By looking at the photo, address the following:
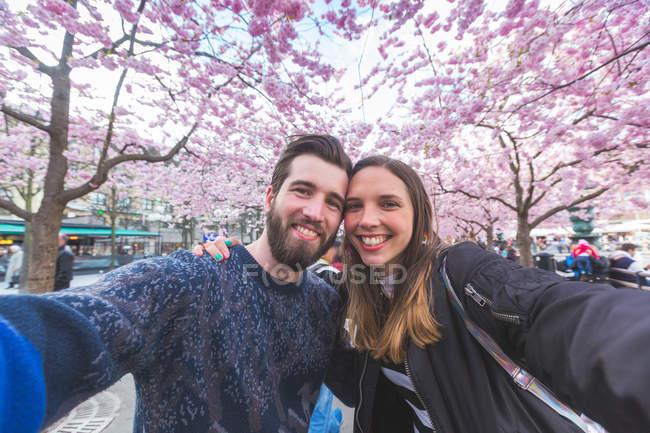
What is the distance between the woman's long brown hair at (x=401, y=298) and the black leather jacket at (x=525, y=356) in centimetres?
10

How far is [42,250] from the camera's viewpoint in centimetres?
372

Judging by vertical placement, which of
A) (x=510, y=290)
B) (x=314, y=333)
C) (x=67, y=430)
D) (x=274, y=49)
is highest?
(x=274, y=49)

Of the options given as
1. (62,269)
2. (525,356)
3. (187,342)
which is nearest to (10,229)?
(62,269)

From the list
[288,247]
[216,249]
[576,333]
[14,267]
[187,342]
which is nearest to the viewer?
[576,333]

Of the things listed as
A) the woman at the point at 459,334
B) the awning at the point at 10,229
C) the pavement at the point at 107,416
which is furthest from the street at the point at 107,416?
the awning at the point at 10,229

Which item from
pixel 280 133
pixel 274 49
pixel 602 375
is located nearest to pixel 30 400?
pixel 602 375

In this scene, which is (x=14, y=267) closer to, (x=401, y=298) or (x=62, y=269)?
(x=62, y=269)

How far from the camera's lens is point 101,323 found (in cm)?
90

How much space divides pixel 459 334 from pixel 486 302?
310 mm

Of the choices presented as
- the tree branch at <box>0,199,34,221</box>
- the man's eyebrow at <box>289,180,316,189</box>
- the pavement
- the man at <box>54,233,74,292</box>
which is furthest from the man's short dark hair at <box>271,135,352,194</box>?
the man at <box>54,233,74,292</box>

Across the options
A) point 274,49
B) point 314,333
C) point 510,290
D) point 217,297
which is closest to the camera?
point 510,290

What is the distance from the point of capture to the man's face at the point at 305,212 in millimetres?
1673

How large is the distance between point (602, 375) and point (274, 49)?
597cm

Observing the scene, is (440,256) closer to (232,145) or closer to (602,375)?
(602,375)
